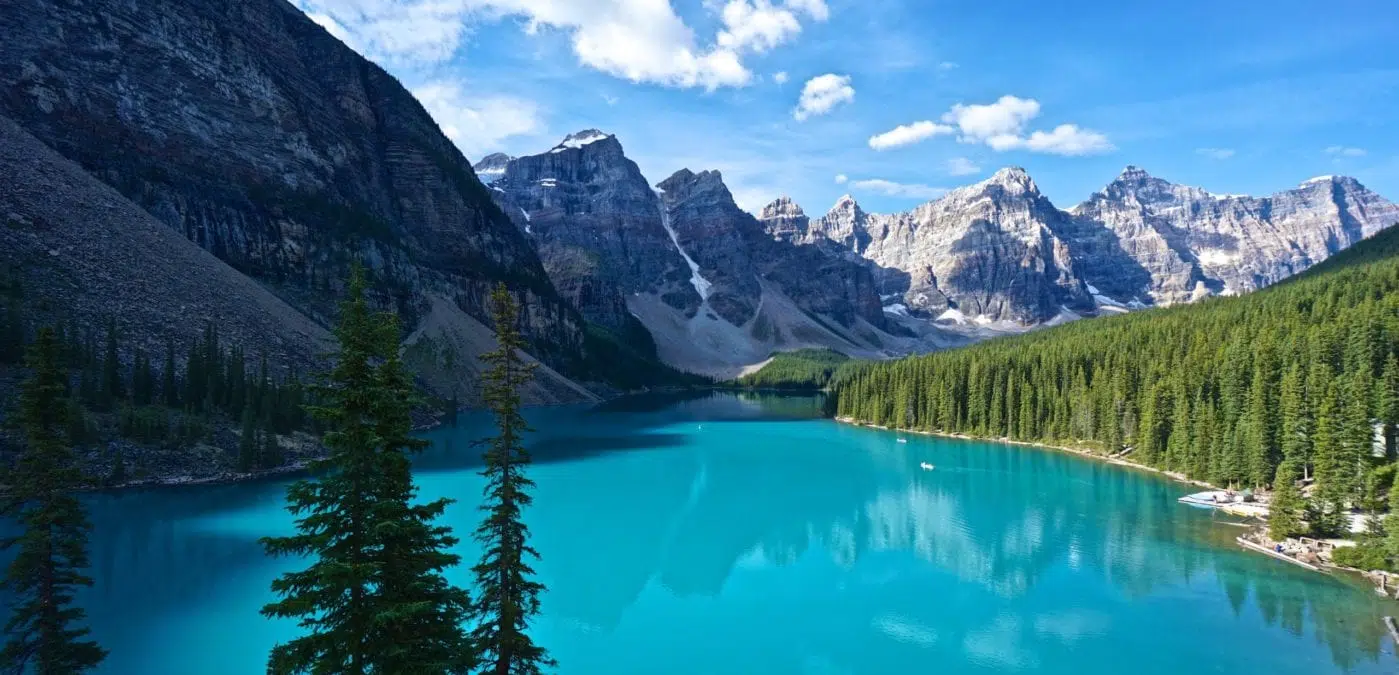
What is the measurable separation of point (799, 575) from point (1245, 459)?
3757 centimetres

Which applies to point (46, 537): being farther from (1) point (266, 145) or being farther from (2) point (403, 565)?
(1) point (266, 145)

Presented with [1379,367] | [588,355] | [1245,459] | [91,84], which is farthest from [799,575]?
[588,355]

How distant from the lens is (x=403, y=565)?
38.4ft

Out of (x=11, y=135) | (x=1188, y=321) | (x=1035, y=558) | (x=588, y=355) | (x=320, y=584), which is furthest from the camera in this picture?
(x=588, y=355)

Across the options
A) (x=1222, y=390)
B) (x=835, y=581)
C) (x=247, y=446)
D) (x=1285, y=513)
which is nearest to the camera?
(x=835, y=581)

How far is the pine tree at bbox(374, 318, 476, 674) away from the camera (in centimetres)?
1137

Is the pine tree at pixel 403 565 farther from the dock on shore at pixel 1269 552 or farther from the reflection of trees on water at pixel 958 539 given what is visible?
the dock on shore at pixel 1269 552

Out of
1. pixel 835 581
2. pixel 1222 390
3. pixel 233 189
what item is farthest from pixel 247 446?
pixel 1222 390

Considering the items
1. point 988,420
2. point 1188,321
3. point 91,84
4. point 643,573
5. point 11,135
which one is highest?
point 91,84

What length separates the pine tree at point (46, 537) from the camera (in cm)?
1514

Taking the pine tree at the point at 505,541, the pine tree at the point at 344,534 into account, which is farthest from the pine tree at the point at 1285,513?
the pine tree at the point at 344,534

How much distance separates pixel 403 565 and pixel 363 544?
0.72 metres

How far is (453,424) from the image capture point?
102 m

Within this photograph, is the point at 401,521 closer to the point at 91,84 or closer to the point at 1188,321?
the point at 1188,321
